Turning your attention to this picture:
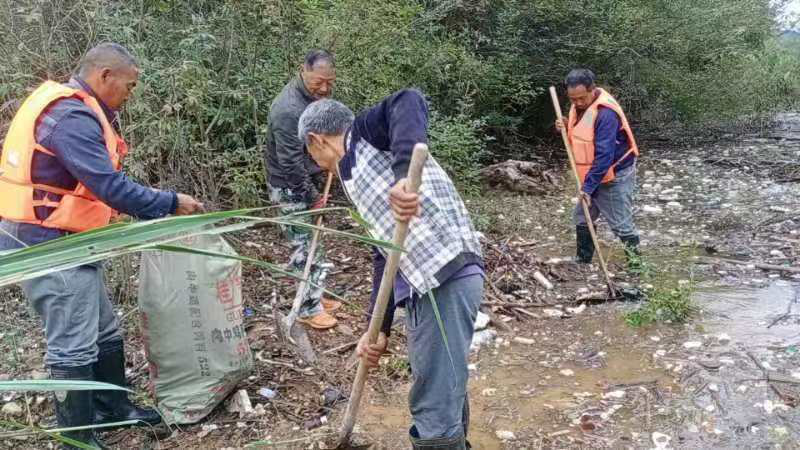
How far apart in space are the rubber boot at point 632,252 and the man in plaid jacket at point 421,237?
282 cm

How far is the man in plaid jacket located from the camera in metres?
2.14

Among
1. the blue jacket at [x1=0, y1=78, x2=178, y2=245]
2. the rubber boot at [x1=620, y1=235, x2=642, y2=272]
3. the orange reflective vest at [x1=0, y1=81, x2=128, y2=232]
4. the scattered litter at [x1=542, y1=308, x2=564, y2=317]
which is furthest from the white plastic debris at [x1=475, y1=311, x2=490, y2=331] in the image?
the orange reflective vest at [x1=0, y1=81, x2=128, y2=232]

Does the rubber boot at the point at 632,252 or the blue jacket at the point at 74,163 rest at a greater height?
the blue jacket at the point at 74,163

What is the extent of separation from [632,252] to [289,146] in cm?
268

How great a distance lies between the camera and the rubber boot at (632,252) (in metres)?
4.73

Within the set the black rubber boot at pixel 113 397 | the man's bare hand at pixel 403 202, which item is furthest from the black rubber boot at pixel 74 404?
the man's bare hand at pixel 403 202

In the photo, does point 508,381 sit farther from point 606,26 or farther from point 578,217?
point 606,26

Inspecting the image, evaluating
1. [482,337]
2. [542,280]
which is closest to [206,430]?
[482,337]

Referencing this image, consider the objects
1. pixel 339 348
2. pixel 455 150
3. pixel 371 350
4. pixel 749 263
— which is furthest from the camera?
pixel 455 150

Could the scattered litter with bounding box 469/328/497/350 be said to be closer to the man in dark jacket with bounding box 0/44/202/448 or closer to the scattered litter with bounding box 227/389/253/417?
the scattered litter with bounding box 227/389/253/417

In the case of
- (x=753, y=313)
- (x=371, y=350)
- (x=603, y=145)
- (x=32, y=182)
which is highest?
(x=32, y=182)

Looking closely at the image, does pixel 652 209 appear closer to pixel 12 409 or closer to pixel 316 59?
pixel 316 59

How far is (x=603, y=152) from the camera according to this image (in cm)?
500

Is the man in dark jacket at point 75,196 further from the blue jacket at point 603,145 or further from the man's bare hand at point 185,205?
the blue jacket at point 603,145
